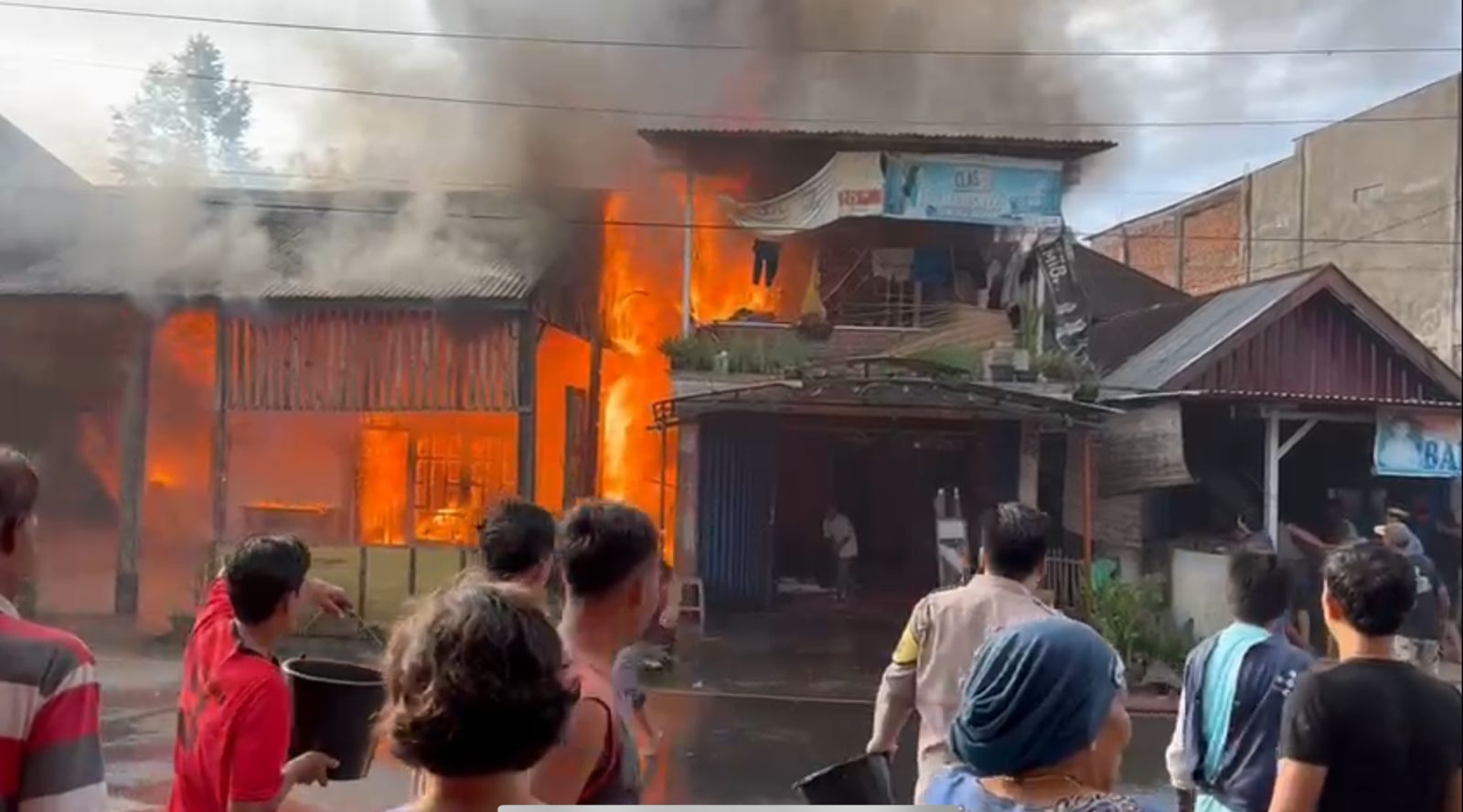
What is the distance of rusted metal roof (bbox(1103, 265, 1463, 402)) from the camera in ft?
7.75

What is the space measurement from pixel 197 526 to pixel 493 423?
2.60ft

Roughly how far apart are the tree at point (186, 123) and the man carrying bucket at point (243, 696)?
1.26 meters

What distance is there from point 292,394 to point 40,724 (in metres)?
1.42

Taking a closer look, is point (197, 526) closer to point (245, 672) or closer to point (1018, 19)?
point (245, 672)

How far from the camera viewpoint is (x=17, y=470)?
5.24ft

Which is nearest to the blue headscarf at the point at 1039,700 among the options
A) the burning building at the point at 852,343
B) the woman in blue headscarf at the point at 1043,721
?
the woman in blue headscarf at the point at 1043,721

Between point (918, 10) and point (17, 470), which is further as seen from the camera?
point (918, 10)

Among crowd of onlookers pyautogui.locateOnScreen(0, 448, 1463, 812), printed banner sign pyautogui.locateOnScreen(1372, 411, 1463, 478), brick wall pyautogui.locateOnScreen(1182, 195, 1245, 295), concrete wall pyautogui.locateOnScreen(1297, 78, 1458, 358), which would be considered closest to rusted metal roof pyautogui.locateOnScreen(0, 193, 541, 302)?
crowd of onlookers pyautogui.locateOnScreen(0, 448, 1463, 812)

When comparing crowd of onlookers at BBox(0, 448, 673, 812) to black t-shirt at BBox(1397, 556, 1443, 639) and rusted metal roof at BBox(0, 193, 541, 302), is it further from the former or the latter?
black t-shirt at BBox(1397, 556, 1443, 639)

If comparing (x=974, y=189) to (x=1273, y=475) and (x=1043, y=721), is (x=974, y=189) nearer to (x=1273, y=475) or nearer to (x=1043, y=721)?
(x=1273, y=475)

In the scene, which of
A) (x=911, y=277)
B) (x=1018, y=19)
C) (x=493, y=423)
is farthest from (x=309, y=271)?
(x=1018, y=19)

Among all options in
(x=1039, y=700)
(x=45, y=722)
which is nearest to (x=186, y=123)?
(x=45, y=722)

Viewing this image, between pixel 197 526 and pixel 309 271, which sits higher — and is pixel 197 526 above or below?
below

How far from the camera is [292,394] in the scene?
107 inches
